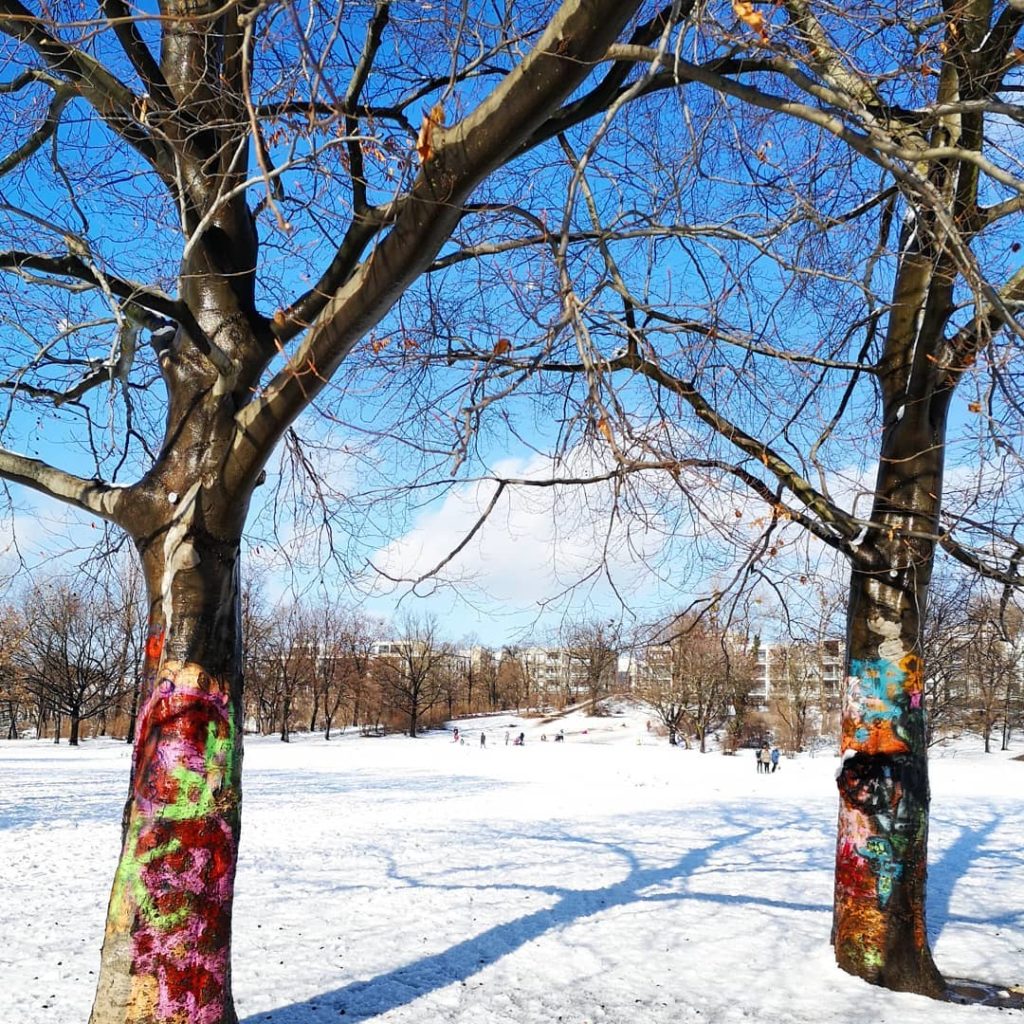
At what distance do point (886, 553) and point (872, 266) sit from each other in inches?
78.8

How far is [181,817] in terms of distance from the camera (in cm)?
381

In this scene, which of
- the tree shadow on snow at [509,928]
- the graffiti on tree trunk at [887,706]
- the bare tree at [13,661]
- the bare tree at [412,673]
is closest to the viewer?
the tree shadow on snow at [509,928]

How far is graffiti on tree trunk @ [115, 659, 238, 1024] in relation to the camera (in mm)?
3725

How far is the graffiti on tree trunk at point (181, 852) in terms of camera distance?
3.72 m

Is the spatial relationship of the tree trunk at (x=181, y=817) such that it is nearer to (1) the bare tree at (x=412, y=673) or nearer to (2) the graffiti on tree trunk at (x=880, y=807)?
(2) the graffiti on tree trunk at (x=880, y=807)

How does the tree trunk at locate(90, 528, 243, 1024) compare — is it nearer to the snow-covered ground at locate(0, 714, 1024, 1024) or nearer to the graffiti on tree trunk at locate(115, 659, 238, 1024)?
the graffiti on tree trunk at locate(115, 659, 238, 1024)

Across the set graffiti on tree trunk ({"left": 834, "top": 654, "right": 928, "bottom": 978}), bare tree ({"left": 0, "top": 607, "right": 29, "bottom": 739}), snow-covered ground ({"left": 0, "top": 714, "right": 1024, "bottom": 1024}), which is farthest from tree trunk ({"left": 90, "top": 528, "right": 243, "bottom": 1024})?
bare tree ({"left": 0, "top": 607, "right": 29, "bottom": 739})

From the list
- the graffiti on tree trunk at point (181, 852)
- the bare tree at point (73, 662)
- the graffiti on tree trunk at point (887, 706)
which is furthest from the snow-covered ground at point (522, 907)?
the bare tree at point (73, 662)

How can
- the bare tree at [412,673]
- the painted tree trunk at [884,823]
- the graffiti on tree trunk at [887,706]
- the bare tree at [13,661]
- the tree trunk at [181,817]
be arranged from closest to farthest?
1. the tree trunk at [181,817]
2. the painted tree trunk at [884,823]
3. the graffiti on tree trunk at [887,706]
4. the bare tree at [13,661]
5. the bare tree at [412,673]

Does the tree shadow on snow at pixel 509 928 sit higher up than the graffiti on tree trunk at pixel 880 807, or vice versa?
the graffiti on tree trunk at pixel 880 807

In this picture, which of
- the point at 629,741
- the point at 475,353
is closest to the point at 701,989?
the point at 475,353

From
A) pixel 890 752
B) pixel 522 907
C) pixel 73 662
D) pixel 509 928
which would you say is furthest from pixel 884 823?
pixel 73 662

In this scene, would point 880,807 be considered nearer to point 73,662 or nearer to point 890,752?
point 890,752

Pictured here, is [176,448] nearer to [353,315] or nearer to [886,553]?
[353,315]
